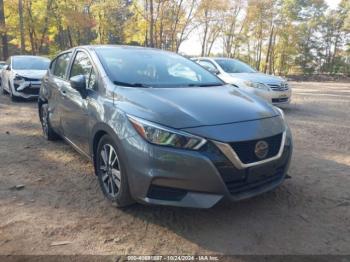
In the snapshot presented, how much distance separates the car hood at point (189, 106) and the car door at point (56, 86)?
1.73m

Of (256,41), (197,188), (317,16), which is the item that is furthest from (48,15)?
(317,16)

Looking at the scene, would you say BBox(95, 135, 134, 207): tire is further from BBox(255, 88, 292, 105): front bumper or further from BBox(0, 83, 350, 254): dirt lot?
BBox(255, 88, 292, 105): front bumper

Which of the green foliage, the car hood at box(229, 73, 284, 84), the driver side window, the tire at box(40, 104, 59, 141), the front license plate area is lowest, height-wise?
the tire at box(40, 104, 59, 141)

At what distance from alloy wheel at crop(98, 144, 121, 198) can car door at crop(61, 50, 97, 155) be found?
0.45 meters

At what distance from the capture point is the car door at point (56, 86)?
4818 mm

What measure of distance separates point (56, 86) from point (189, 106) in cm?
270

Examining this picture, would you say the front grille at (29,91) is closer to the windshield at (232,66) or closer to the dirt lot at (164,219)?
the windshield at (232,66)

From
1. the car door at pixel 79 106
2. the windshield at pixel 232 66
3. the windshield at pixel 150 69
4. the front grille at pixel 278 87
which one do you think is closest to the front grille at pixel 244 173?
the windshield at pixel 150 69

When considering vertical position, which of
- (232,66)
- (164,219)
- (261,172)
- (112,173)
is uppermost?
(232,66)

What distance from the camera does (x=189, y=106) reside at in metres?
3.13

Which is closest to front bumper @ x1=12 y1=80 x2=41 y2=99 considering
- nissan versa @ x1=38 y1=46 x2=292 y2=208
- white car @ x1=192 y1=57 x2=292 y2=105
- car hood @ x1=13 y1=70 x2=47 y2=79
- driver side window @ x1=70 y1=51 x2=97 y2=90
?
car hood @ x1=13 y1=70 x2=47 y2=79

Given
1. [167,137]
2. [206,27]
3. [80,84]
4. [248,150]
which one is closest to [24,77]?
[80,84]

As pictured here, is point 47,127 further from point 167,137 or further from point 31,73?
point 31,73

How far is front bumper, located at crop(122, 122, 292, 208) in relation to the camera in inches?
109
